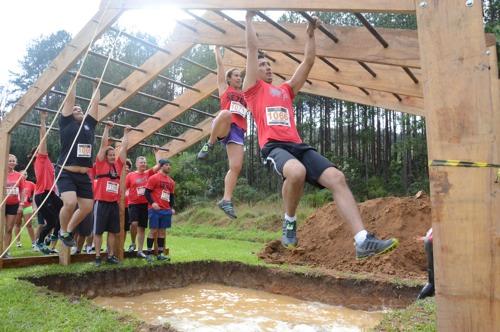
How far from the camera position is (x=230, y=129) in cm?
494

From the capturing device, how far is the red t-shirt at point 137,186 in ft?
27.1

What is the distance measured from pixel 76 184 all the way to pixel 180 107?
3.13 metres

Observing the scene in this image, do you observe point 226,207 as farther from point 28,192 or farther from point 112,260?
point 28,192

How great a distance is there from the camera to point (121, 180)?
7.79 meters

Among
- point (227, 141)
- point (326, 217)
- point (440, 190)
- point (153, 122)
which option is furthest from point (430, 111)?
point (326, 217)

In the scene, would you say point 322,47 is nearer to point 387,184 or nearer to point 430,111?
point 430,111

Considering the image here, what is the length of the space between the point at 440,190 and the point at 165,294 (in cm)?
617

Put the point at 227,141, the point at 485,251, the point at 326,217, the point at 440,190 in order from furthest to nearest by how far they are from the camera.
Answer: the point at 326,217, the point at 227,141, the point at 440,190, the point at 485,251

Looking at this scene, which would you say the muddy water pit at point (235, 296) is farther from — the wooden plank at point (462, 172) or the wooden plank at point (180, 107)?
the wooden plank at point (462, 172)

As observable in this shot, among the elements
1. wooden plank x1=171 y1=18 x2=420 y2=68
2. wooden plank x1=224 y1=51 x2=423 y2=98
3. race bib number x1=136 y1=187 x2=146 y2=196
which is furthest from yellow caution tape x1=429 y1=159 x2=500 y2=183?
race bib number x1=136 y1=187 x2=146 y2=196

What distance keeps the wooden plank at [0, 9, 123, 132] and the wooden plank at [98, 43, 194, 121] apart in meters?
1.27

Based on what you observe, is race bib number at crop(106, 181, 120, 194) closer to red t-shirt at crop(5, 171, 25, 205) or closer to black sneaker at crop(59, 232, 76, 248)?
black sneaker at crop(59, 232, 76, 248)

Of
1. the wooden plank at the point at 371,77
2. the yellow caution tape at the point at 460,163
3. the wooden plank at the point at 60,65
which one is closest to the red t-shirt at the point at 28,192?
the wooden plank at the point at 60,65

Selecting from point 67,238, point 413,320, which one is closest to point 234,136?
point 413,320
